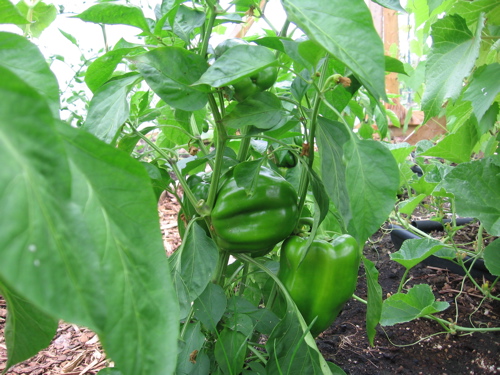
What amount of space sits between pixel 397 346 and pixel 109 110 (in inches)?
31.7

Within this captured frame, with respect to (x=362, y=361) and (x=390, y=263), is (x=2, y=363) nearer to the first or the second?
(x=362, y=361)

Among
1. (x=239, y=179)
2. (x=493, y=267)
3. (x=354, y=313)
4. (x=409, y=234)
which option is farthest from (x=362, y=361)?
(x=239, y=179)

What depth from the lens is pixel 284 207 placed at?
25.5 inches

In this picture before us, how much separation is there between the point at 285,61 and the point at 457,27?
1.04 ft

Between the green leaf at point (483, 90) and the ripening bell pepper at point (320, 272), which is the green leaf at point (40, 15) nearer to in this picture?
the ripening bell pepper at point (320, 272)

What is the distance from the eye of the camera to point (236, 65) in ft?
1.43

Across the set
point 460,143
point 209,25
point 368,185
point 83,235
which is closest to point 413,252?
point 460,143

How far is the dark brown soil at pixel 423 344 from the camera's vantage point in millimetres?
885

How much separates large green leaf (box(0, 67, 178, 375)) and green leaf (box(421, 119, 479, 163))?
884 mm

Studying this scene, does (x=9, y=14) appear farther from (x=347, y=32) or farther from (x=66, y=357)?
(x=66, y=357)

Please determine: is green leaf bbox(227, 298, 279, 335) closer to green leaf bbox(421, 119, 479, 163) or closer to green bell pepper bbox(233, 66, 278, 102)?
green bell pepper bbox(233, 66, 278, 102)

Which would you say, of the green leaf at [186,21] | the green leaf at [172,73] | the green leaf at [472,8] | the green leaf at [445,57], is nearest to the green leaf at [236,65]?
the green leaf at [172,73]

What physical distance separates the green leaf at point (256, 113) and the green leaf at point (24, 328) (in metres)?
0.29

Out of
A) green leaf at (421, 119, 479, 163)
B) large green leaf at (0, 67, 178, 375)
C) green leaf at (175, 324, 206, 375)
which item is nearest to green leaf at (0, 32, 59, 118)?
large green leaf at (0, 67, 178, 375)
